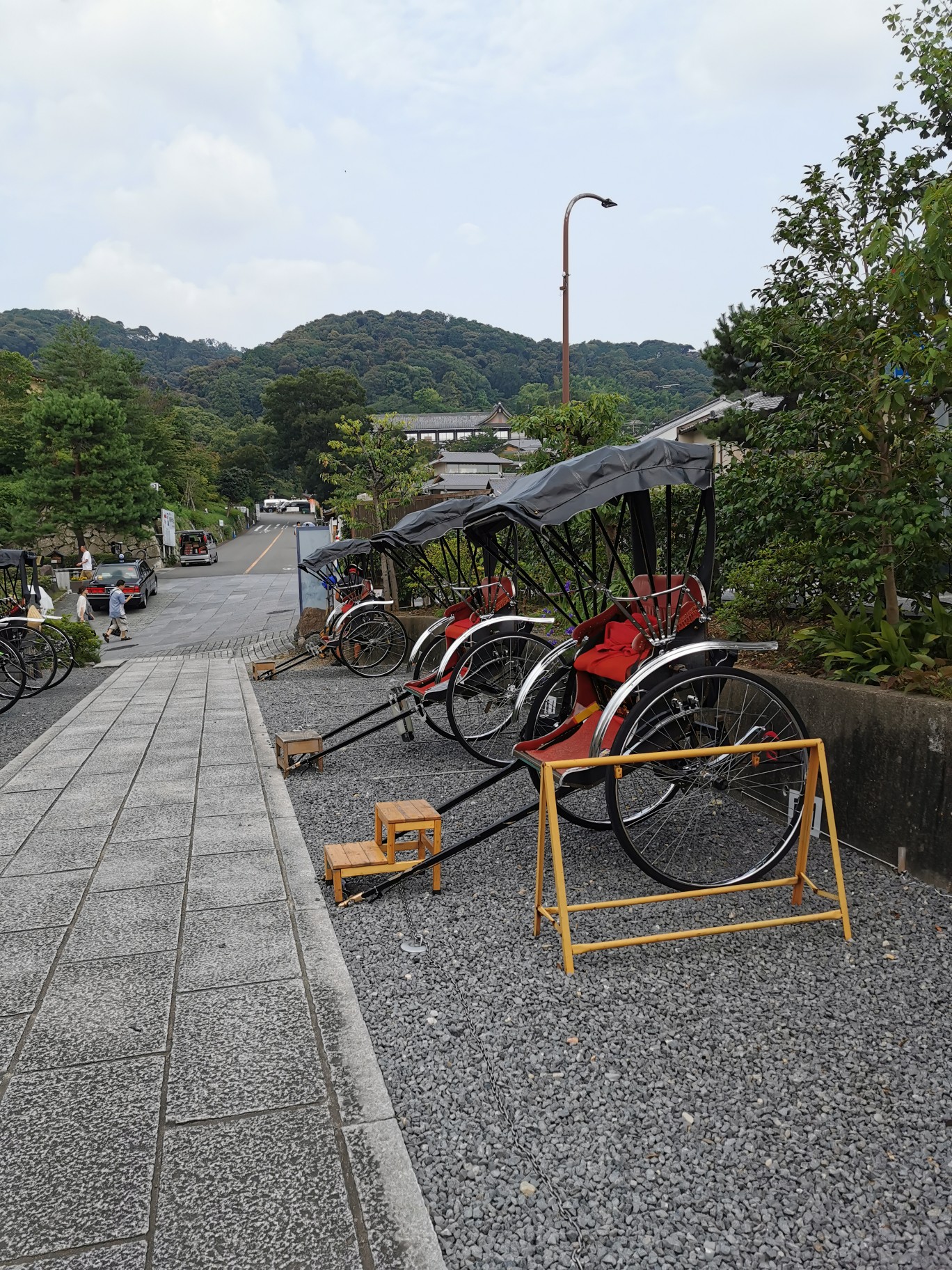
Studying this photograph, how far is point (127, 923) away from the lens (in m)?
3.44

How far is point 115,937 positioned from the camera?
332cm

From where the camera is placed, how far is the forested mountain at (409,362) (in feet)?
281

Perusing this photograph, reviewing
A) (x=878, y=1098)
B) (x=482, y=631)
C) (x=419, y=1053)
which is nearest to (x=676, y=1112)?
(x=878, y=1098)

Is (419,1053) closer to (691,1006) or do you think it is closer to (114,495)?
(691,1006)

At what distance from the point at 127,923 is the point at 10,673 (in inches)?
283

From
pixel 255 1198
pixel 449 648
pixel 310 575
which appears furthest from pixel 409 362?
pixel 255 1198

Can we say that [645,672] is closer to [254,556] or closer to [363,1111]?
[363,1111]

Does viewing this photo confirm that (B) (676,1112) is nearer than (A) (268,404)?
Yes

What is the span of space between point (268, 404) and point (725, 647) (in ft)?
210

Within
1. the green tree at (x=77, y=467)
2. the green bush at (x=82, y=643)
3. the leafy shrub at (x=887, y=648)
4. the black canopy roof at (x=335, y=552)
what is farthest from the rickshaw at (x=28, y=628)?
the green tree at (x=77, y=467)

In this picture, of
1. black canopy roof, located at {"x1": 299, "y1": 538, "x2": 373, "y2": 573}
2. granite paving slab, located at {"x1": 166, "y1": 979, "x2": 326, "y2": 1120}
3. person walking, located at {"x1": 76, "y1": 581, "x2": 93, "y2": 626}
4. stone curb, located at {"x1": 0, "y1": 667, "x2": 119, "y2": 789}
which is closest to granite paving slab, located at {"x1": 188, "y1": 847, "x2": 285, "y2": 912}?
granite paving slab, located at {"x1": 166, "y1": 979, "x2": 326, "y2": 1120}

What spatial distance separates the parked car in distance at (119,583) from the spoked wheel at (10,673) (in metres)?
15.0

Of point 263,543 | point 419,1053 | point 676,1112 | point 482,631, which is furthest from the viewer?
point 263,543

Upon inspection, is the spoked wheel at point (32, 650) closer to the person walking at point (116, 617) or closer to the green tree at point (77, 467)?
the person walking at point (116, 617)
